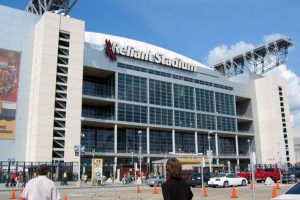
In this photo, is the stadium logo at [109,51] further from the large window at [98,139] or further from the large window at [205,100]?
the large window at [205,100]

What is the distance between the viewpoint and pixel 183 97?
82.1 meters

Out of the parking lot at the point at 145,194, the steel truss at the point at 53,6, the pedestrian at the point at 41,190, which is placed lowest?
the parking lot at the point at 145,194

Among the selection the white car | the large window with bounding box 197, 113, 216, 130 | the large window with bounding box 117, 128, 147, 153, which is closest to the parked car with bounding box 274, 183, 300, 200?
the white car

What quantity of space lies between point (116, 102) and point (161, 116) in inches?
424

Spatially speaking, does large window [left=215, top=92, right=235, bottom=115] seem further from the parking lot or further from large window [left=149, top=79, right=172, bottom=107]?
the parking lot

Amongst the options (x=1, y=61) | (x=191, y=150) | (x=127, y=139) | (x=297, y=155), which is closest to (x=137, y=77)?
(x=127, y=139)

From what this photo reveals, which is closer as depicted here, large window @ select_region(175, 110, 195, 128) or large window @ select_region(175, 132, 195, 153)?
large window @ select_region(175, 110, 195, 128)

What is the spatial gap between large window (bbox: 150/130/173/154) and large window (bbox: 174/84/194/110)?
6736 mm

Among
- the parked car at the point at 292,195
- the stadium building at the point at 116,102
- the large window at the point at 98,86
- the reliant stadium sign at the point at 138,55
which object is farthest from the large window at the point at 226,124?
the parked car at the point at 292,195

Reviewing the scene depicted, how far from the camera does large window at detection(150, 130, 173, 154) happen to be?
76.3 m

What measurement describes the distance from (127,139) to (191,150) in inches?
643

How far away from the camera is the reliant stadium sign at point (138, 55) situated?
72750mm

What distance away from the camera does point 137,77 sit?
76.0 meters

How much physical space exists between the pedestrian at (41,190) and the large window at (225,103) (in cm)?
8295
